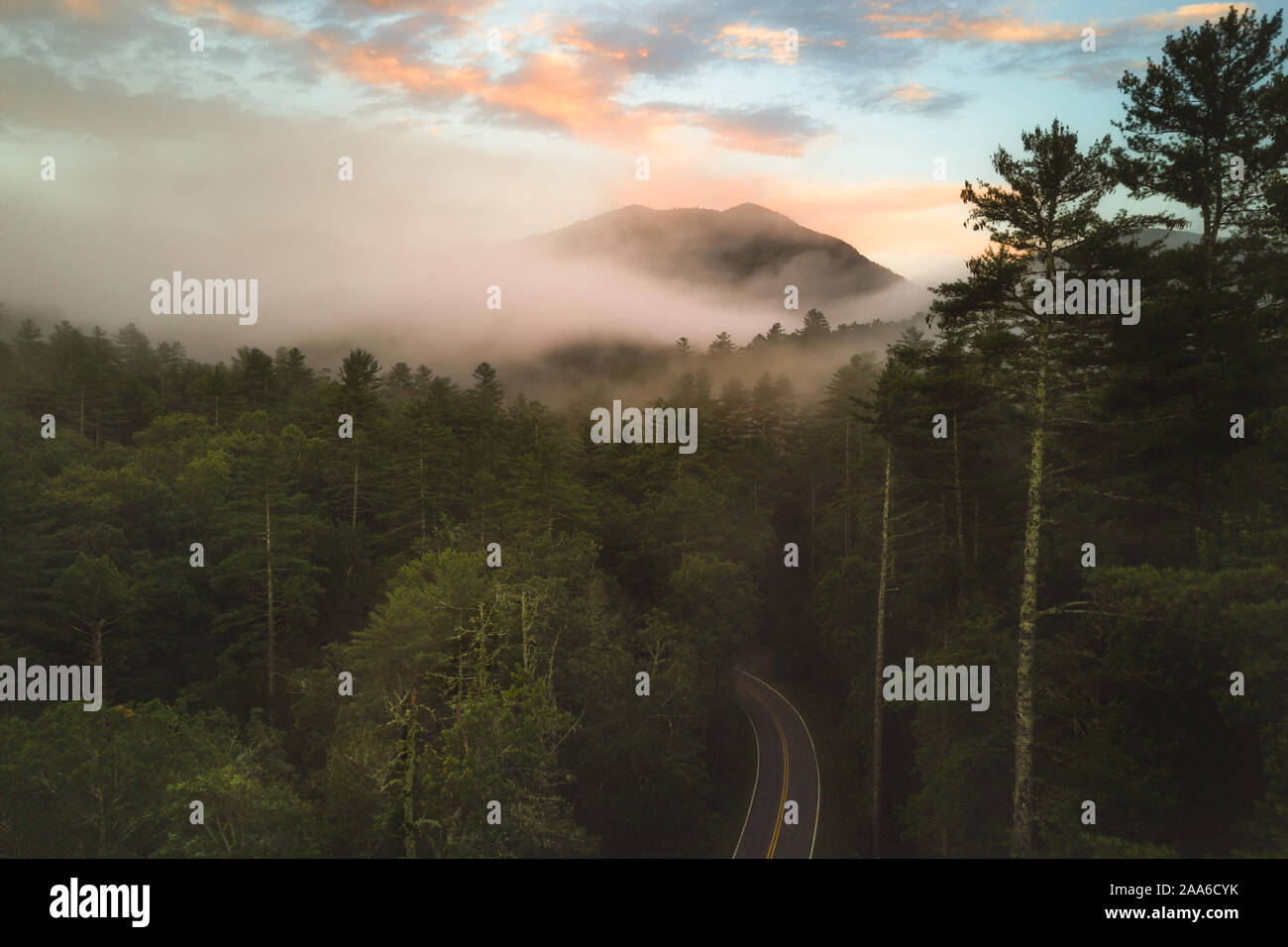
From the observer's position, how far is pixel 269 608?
32.9 m

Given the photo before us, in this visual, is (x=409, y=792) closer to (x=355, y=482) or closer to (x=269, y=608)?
(x=269, y=608)

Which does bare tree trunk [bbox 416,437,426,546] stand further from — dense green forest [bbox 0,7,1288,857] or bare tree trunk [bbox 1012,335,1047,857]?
bare tree trunk [bbox 1012,335,1047,857]

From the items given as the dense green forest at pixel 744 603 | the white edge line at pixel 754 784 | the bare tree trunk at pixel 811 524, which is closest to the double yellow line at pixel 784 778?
the white edge line at pixel 754 784

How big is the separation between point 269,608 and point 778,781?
1067 inches

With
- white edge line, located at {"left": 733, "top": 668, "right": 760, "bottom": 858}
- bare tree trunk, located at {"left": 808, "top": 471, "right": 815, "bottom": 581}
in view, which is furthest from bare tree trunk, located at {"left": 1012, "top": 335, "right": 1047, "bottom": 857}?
bare tree trunk, located at {"left": 808, "top": 471, "right": 815, "bottom": 581}

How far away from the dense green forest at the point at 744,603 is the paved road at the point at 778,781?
1.33m

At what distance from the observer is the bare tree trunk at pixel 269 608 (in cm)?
3269

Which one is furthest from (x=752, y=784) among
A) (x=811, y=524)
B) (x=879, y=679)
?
(x=811, y=524)

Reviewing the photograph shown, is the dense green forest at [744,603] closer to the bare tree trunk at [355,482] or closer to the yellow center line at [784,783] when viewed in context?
the bare tree trunk at [355,482]

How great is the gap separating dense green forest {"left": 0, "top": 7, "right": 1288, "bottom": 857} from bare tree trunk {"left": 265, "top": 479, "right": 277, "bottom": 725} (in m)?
0.28
